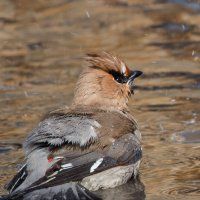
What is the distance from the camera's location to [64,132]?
8.67m

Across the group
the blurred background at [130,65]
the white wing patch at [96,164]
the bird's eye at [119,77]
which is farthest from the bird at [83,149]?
the blurred background at [130,65]

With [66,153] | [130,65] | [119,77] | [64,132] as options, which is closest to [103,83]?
[119,77]

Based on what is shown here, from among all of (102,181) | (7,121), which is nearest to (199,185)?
(102,181)

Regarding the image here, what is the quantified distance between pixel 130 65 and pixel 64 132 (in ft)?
19.5

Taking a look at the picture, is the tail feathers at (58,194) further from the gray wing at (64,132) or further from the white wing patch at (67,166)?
the gray wing at (64,132)

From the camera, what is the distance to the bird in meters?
8.37

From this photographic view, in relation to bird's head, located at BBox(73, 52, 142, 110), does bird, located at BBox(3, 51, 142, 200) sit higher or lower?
lower

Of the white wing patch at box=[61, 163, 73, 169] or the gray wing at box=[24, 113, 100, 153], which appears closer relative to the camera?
the white wing patch at box=[61, 163, 73, 169]

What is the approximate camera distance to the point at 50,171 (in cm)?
828

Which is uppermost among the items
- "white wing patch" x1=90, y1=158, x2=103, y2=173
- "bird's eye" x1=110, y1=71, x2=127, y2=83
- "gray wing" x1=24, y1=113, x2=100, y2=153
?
"bird's eye" x1=110, y1=71, x2=127, y2=83

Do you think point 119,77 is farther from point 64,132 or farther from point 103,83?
point 64,132

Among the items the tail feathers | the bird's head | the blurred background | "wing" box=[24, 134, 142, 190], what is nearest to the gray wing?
"wing" box=[24, 134, 142, 190]

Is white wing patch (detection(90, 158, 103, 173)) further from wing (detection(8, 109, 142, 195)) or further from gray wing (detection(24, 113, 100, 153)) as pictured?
gray wing (detection(24, 113, 100, 153))

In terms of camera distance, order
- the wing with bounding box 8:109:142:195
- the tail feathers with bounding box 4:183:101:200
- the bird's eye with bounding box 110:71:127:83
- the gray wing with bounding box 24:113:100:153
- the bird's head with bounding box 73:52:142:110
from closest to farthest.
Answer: the tail feathers with bounding box 4:183:101:200
the wing with bounding box 8:109:142:195
the gray wing with bounding box 24:113:100:153
the bird's head with bounding box 73:52:142:110
the bird's eye with bounding box 110:71:127:83
